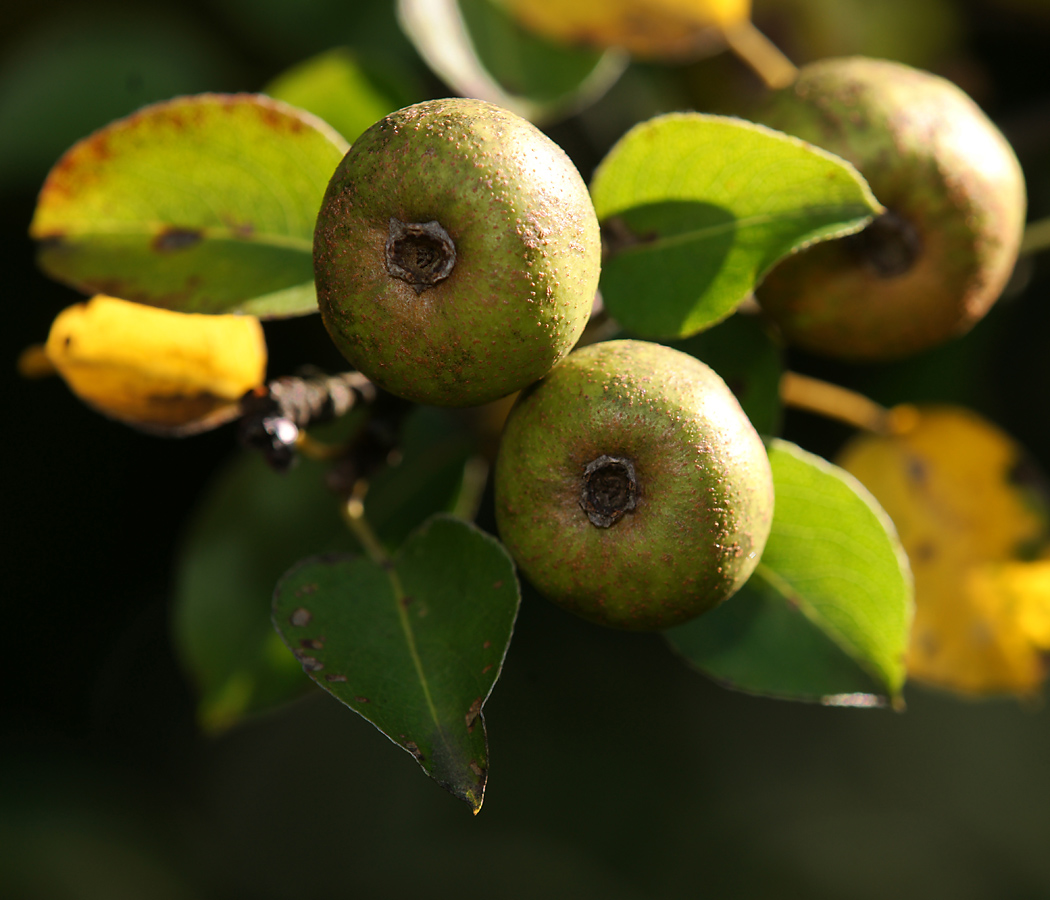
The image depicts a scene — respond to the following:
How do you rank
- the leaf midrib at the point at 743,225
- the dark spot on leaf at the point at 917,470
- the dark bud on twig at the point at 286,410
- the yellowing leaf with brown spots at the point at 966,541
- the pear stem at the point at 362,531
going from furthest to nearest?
the dark spot on leaf at the point at 917,470, the yellowing leaf with brown spots at the point at 966,541, the pear stem at the point at 362,531, the dark bud on twig at the point at 286,410, the leaf midrib at the point at 743,225

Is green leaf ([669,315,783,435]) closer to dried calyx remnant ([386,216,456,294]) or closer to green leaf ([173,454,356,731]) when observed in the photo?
dried calyx remnant ([386,216,456,294])

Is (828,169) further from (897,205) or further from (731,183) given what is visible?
(897,205)

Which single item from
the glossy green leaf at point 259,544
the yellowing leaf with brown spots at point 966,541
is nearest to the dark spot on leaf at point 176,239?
the glossy green leaf at point 259,544

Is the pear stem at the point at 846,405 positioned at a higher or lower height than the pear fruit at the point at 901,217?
lower

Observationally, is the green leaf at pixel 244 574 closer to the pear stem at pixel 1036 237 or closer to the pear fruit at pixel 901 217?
the pear fruit at pixel 901 217

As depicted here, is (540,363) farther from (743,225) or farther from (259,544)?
(259,544)

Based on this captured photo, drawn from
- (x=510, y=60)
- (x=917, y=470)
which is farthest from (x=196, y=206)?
(x=917, y=470)

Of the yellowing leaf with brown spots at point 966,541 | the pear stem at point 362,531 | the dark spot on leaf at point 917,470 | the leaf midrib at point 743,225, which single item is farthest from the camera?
the dark spot on leaf at point 917,470
